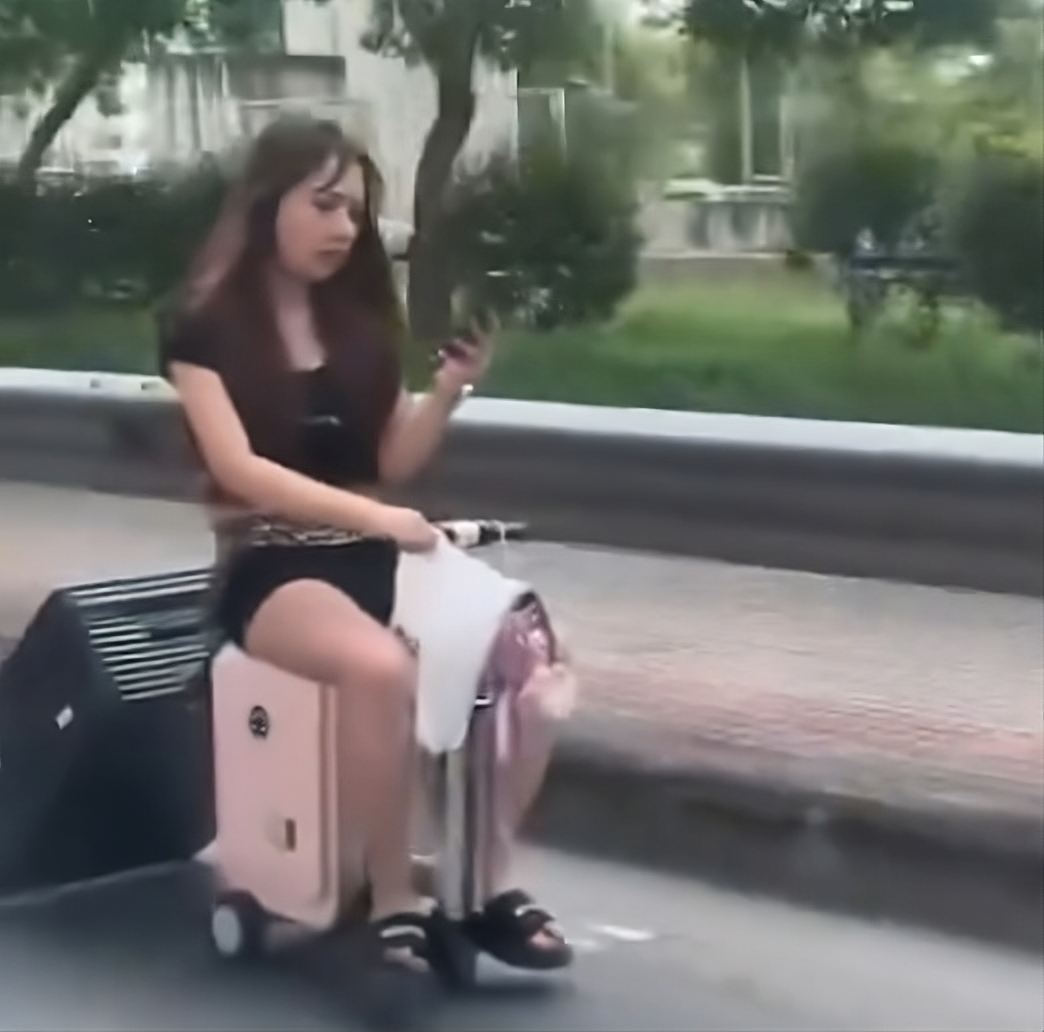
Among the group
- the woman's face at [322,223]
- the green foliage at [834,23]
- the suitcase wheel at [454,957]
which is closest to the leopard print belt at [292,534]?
the woman's face at [322,223]

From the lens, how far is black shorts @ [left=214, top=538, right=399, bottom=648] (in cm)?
199

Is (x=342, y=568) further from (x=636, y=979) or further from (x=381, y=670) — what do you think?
(x=636, y=979)

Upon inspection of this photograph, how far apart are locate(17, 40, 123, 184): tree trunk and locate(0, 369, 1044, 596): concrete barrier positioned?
312mm

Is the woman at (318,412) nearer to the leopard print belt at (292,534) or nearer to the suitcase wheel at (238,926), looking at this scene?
the leopard print belt at (292,534)

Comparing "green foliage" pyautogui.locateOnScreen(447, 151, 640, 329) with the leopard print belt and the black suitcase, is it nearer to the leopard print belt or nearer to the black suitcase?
the leopard print belt

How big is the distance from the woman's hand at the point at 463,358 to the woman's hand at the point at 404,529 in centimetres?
12

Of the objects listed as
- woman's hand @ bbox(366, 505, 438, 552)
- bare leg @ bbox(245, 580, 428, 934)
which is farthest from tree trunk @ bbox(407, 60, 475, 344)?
bare leg @ bbox(245, 580, 428, 934)

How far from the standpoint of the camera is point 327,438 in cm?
198

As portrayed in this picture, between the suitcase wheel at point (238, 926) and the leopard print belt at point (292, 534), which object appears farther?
the suitcase wheel at point (238, 926)

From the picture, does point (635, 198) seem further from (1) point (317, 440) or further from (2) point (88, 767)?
(2) point (88, 767)

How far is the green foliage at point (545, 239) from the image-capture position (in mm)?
1990

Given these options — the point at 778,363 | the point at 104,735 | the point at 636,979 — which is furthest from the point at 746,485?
the point at 104,735

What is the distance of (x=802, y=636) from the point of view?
2258mm

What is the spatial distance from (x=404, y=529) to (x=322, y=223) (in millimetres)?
279
